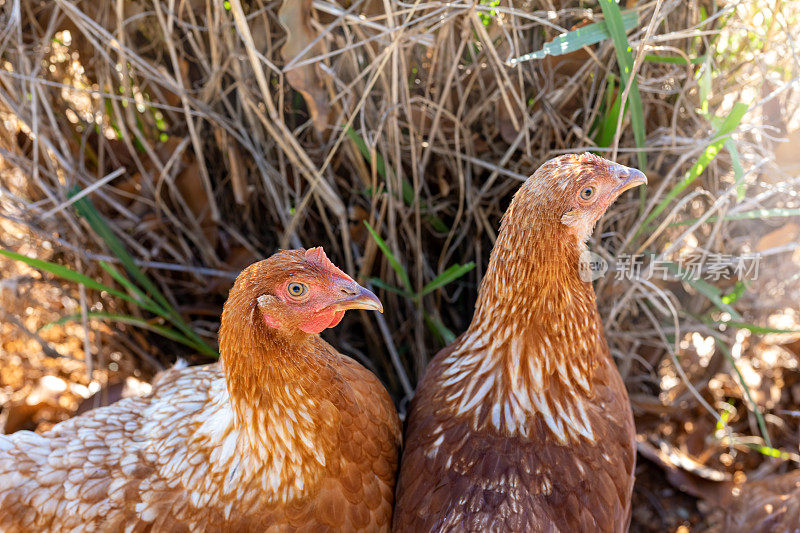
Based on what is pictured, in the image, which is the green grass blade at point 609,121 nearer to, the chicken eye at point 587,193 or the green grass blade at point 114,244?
the chicken eye at point 587,193

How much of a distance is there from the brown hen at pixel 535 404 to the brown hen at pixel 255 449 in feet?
0.62

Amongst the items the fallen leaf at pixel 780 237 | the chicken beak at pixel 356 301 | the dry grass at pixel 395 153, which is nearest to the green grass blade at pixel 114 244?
the dry grass at pixel 395 153

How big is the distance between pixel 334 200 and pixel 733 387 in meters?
1.81

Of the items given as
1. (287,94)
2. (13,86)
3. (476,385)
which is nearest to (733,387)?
(476,385)

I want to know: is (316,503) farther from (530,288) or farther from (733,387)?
(733,387)

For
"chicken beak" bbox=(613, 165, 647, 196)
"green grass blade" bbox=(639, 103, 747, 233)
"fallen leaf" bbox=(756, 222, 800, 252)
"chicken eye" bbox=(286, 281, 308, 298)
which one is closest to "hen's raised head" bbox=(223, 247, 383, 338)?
"chicken eye" bbox=(286, 281, 308, 298)

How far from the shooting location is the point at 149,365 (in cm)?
249

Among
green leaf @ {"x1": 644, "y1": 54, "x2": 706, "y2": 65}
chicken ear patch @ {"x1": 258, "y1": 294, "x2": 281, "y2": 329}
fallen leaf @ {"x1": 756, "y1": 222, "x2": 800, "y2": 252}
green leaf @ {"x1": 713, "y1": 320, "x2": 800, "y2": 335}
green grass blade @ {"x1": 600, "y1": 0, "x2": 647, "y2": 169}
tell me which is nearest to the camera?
chicken ear patch @ {"x1": 258, "y1": 294, "x2": 281, "y2": 329}

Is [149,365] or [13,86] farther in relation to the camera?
[149,365]

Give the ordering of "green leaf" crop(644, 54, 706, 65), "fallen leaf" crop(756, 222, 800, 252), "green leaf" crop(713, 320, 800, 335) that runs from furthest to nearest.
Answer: "fallen leaf" crop(756, 222, 800, 252) → "green leaf" crop(713, 320, 800, 335) → "green leaf" crop(644, 54, 706, 65)

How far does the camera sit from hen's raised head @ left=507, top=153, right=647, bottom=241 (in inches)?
55.8

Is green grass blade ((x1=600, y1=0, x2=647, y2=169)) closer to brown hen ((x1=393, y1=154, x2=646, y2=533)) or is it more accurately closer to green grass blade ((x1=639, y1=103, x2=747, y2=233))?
green grass blade ((x1=639, y1=103, x2=747, y2=233))

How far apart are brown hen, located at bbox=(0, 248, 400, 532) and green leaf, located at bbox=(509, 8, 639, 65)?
85 centimetres

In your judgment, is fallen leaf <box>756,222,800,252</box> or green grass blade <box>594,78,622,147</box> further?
fallen leaf <box>756,222,800,252</box>
